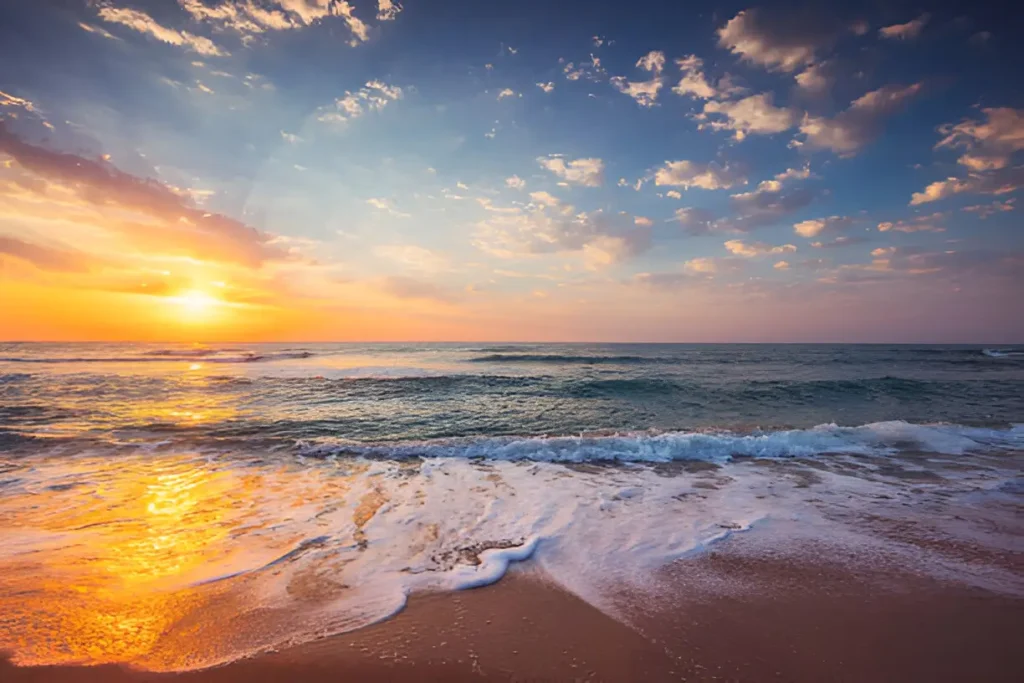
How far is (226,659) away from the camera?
3.00 m

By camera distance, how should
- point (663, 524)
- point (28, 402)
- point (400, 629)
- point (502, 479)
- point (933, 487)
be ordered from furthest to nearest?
1. point (28, 402)
2. point (502, 479)
3. point (933, 487)
4. point (663, 524)
5. point (400, 629)

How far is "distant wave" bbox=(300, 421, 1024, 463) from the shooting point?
9.13 metres

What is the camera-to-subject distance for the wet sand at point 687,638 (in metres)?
2.85

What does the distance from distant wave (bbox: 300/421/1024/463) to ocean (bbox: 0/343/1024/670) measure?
7 cm

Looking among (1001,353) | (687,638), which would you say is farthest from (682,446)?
(1001,353)

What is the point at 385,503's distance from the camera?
6277 millimetres

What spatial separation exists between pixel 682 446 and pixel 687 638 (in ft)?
22.0

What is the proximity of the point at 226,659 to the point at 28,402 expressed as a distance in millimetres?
20592

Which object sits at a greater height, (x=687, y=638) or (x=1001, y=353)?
(x=687, y=638)

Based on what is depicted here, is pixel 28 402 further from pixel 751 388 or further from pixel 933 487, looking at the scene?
pixel 751 388

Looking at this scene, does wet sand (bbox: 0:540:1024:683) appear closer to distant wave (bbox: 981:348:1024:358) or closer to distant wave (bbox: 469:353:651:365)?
distant wave (bbox: 469:353:651:365)

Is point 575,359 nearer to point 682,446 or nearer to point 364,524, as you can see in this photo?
point 682,446

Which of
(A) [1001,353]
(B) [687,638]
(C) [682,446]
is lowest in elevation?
(A) [1001,353]

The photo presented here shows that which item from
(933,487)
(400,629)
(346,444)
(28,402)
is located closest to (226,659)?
(400,629)
